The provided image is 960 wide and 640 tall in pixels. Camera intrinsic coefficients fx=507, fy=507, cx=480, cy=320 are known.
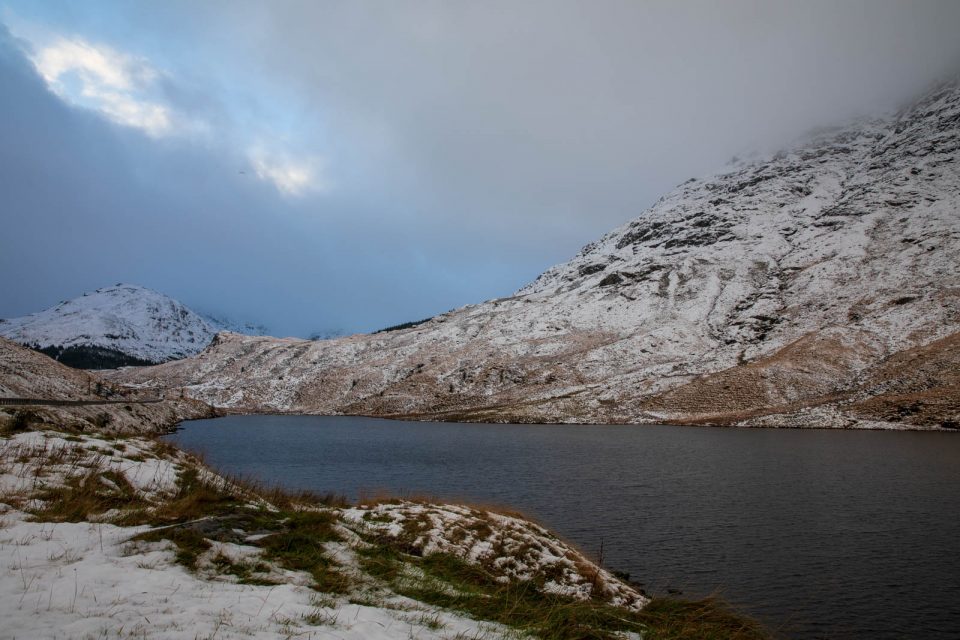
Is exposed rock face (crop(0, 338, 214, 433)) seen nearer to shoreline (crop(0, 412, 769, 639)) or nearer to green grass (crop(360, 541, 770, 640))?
shoreline (crop(0, 412, 769, 639))

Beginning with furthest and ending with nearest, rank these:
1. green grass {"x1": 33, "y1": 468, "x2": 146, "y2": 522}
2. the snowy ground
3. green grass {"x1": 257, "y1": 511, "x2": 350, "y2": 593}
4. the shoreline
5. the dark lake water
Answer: the dark lake water < green grass {"x1": 33, "y1": 468, "x2": 146, "y2": 522} < green grass {"x1": 257, "y1": 511, "x2": 350, "y2": 593} < the shoreline < the snowy ground

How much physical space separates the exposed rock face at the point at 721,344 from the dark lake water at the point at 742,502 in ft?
93.1

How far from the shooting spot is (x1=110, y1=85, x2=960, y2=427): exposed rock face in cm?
9756

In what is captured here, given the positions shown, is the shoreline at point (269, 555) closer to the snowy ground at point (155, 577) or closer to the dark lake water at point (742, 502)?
the snowy ground at point (155, 577)

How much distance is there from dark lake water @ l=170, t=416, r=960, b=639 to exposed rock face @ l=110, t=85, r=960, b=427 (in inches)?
1117

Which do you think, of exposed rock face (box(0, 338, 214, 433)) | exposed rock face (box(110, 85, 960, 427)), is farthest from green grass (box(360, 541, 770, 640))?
exposed rock face (box(110, 85, 960, 427))

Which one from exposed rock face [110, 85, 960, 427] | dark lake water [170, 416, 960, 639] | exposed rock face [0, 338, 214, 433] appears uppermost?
exposed rock face [110, 85, 960, 427]

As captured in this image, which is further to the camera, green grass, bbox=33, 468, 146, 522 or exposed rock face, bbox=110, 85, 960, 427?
exposed rock face, bbox=110, 85, 960, 427

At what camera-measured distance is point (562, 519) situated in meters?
27.9

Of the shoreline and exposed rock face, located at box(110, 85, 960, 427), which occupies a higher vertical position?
exposed rock face, located at box(110, 85, 960, 427)

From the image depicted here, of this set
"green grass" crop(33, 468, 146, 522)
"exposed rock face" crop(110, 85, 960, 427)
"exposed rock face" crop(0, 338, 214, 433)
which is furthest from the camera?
"exposed rock face" crop(110, 85, 960, 427)

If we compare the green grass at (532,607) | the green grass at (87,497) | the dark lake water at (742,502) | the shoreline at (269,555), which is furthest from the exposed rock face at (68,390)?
the green grass at (532,607)

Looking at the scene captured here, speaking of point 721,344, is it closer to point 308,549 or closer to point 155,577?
point 308,549

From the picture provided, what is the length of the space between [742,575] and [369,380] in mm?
141898
